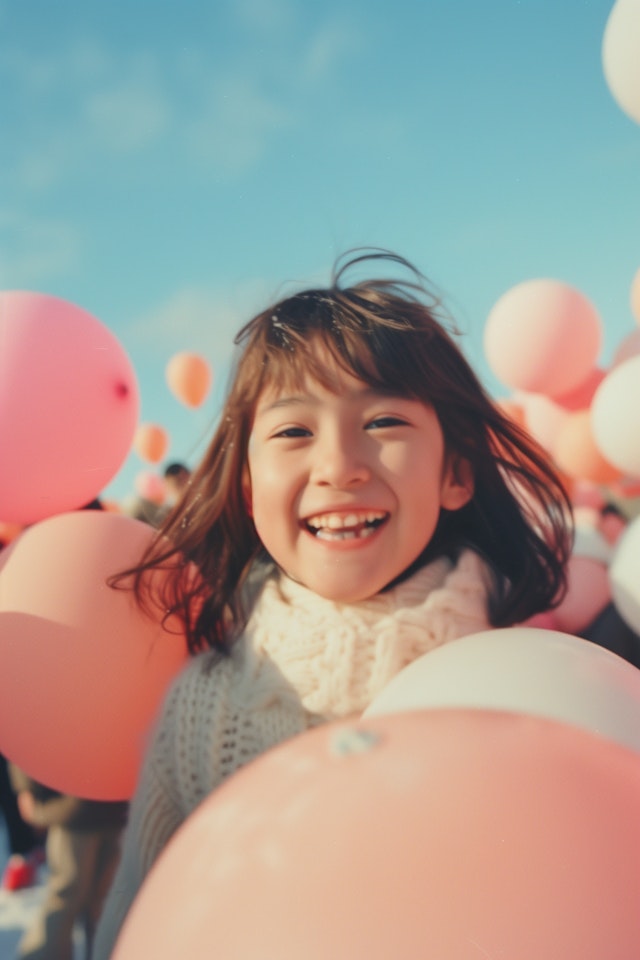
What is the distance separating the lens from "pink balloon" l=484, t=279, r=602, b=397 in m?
2.96

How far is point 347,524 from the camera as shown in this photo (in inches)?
47.4

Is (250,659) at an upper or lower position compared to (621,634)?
upper

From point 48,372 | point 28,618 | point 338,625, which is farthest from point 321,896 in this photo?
point 48,372

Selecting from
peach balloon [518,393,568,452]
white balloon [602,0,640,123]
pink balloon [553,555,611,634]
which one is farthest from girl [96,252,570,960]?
peach balloon [518,393,568,452]

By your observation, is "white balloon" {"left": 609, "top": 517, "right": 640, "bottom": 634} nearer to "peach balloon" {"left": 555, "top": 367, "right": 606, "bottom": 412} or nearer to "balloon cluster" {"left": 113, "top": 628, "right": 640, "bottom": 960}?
"balloon cluster" {"left": 113, "top": 628, "right": 640, "bottom": 960}

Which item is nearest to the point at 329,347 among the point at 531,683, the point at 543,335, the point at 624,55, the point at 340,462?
the point at 340,462

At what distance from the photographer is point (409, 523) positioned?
1222 millimetres

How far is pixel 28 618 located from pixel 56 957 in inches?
43.7

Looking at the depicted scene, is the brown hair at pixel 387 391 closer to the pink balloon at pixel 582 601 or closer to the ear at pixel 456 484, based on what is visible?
the ear at pixel 456 484

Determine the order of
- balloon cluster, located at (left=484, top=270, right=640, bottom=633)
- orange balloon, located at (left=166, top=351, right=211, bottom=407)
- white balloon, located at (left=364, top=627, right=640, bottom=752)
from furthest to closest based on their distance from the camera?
orange balloon, located at (left=166, top=351, right=211, bottom=407), balloon cluster, located at (left=484, top=270, right=640, bottom=633), white balloon, located at (left=364, top=627, right=640, bottom=752)

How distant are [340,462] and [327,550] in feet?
0.46

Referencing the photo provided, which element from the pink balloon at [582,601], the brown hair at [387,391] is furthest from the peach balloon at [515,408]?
the brown hair at [387,391]

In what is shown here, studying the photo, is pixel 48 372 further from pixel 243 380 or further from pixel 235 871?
pixel 235 871

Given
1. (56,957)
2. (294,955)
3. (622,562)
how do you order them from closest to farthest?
(294,955) → (622,562) → (56,957)
